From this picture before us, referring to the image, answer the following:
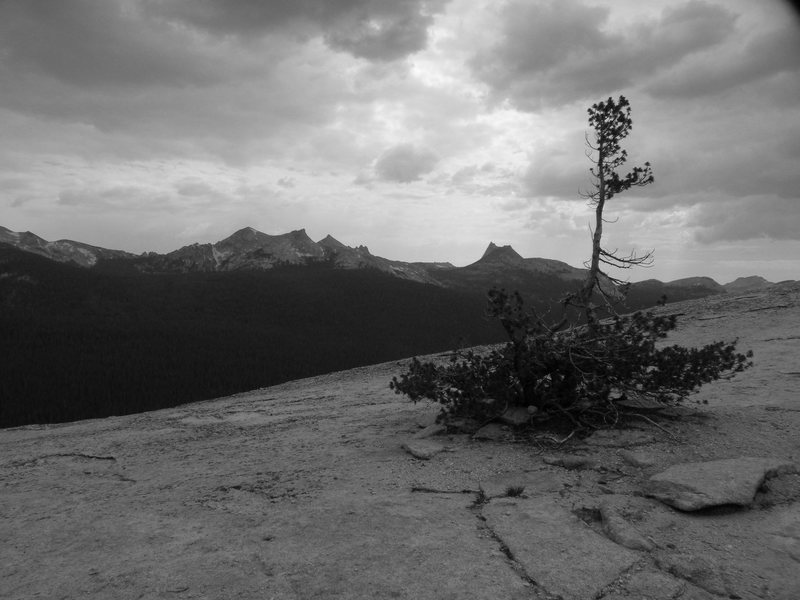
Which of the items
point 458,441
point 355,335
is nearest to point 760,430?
point 458,441

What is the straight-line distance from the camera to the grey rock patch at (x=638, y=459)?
707cm

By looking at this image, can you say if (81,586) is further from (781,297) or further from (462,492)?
(781,297)

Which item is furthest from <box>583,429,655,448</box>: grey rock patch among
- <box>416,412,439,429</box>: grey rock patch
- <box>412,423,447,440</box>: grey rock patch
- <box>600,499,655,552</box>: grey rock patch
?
<box>416,412,439,429</box>: grey rock patch

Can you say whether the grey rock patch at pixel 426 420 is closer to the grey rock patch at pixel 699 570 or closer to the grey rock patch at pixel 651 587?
the grey rock patch at pixel 699 570

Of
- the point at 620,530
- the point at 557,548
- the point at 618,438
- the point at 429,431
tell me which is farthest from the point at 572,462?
the point at 429,431

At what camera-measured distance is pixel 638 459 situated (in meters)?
7.22

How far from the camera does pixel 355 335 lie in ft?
513

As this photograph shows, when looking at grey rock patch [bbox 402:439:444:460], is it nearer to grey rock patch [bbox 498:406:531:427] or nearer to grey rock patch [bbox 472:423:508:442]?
grey rock patch [bbox 472:423:508:442]

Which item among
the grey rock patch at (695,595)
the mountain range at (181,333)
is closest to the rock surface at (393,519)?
the grey rock patch at (695,595)

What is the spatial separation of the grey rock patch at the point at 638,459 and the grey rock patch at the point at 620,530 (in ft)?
4.84

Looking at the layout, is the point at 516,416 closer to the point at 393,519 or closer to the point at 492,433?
the point at 492,433

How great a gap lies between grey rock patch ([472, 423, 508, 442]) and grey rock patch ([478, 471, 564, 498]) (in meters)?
1.56

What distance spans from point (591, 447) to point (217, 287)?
199174 mm

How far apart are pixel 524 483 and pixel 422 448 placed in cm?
203
